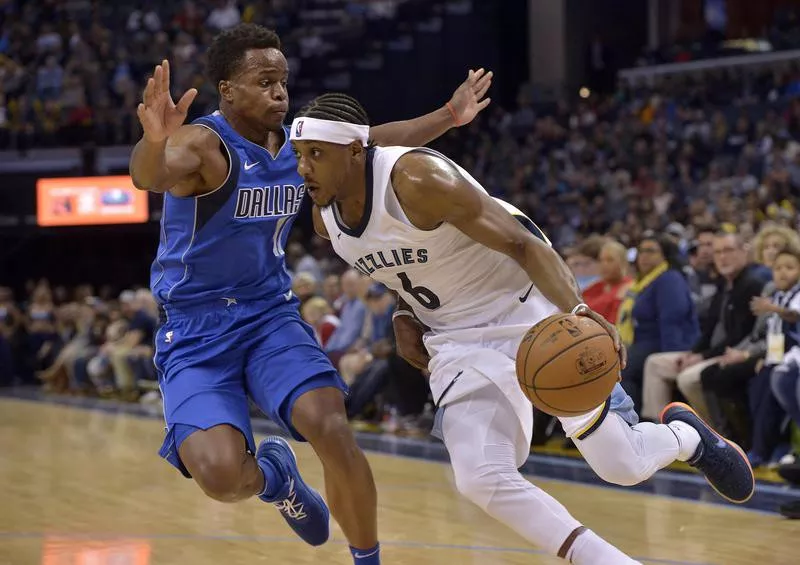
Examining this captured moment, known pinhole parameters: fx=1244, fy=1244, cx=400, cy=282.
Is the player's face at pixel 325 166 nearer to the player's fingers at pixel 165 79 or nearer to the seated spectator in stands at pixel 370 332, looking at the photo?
the player's fingers at pixel 165 79

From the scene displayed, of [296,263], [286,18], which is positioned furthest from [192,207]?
[286,18]

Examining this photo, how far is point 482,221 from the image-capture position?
3893mm

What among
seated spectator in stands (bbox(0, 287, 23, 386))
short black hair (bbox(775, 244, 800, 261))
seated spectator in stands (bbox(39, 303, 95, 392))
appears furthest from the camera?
seated spectator in stands (bbox(0, 287, 23, 386))

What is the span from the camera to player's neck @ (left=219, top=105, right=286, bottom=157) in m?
4.56

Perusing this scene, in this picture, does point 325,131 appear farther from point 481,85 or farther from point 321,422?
point 481,85

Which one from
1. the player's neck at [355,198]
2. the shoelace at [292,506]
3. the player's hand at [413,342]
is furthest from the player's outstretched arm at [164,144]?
the shoelace at [292,506]

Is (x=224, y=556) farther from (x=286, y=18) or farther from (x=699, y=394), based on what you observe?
(x=286, y=18)

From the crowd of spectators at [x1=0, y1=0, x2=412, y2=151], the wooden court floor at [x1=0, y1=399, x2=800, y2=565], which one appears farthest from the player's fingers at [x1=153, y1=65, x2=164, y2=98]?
the crowd of spectators at [x1=0, y1=0, x2=412, y2=151]

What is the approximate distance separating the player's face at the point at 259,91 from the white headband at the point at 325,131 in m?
0.47

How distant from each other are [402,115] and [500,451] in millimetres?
15948

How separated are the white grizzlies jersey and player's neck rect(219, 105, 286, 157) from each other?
1.62 ft

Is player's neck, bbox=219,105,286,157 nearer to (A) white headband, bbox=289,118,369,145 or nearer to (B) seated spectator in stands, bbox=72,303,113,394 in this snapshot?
(A) white headband, bbox=289,118,369,145

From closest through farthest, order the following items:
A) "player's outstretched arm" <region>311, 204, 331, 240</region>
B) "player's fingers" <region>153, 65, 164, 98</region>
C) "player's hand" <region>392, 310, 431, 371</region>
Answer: "player's fingers" <region>153, 65, 164, 98</region> → "player's outstretched arm" <region>311, 204, 331, 240</region> → "player's hand" <region>392, 310, 431, 371</region>

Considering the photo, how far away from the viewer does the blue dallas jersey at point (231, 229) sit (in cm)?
442
